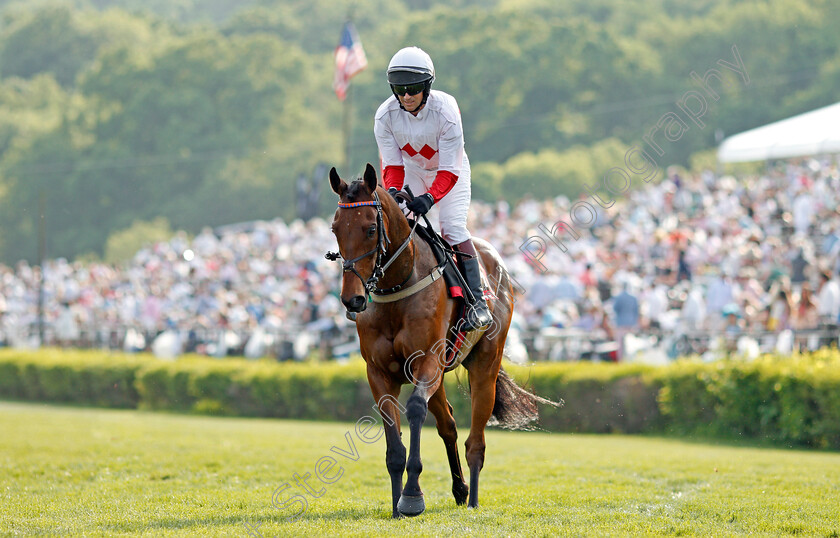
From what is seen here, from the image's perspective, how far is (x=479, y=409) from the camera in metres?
6.80

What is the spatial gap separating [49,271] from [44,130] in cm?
3230

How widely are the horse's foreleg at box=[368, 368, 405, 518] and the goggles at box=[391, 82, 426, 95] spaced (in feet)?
5.79

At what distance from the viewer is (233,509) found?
616 cm

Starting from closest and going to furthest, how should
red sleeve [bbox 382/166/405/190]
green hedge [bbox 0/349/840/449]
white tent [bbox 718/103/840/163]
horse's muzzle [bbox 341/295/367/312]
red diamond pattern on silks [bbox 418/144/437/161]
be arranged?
horse's muzzle [bbox 341/295/367/312] → red diamond pattern on silks [bbox 418/144/437/161] → red sleeve [bbox 382/166/405/190] → green hedge [bbox 0/349/840/449] → white tent [bbox 718/103/840/163]

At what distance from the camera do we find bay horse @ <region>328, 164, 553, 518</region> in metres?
5.50

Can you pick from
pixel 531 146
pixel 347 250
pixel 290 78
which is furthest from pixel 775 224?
pixel 290 78

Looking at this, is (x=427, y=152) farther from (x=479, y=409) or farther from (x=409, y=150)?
(x=479, y=409)

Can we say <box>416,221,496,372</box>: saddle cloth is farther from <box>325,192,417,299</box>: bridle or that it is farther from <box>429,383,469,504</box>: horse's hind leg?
<box>325,192,417,299</box>: bridle

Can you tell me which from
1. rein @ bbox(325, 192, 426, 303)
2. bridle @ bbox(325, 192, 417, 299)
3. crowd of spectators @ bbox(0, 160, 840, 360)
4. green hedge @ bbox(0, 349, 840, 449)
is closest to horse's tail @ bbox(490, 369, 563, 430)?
green hedge @ bbox(0, 349, 840, 449)

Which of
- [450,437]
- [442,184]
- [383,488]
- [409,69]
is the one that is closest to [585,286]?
[383,488]

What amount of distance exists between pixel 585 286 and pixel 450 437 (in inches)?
394

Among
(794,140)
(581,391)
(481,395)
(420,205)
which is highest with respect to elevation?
(794,140)

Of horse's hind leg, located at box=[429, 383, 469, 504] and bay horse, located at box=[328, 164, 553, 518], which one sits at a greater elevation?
bay horse, located at box=[328, 164, 553, 518]

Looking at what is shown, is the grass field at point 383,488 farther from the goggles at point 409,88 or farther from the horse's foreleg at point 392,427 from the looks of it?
the goggles at point 409,88
